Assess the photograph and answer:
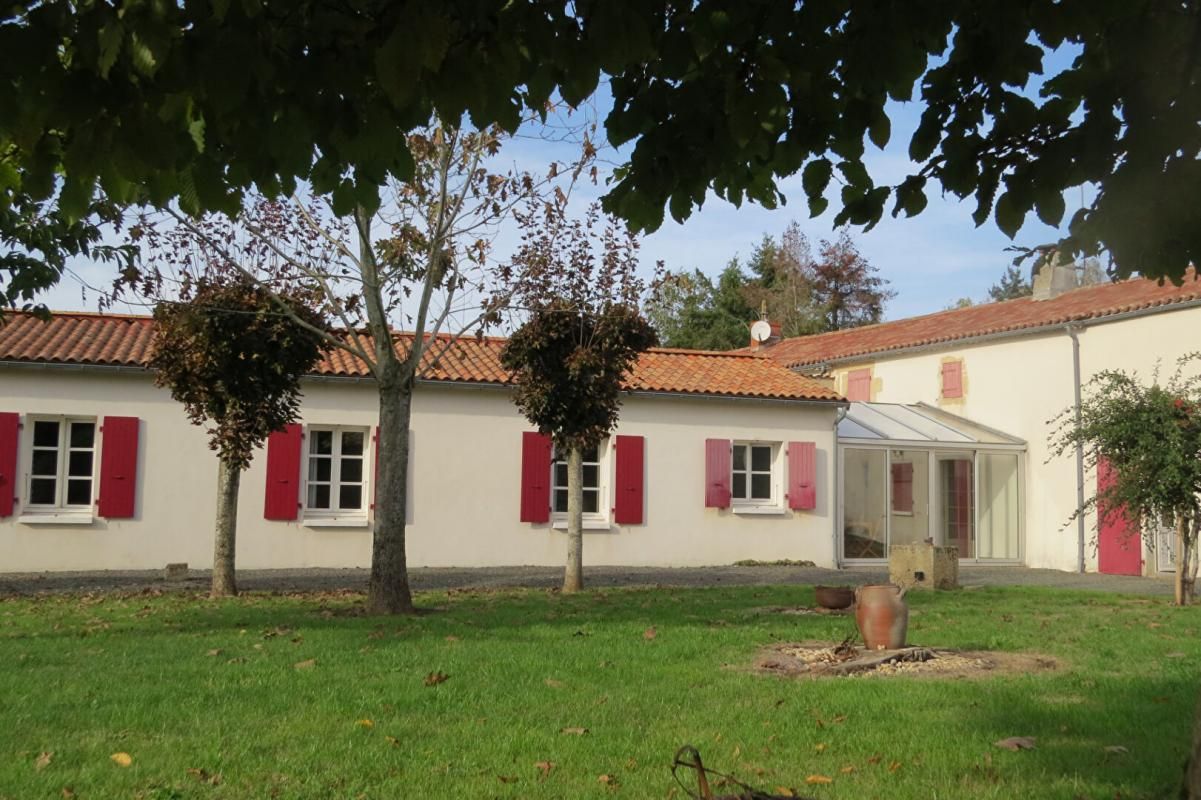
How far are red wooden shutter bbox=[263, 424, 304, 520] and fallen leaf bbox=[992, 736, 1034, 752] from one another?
13.0 meters

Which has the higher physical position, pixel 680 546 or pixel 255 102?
pixel 255 102

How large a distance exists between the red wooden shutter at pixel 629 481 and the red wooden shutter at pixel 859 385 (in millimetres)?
8463

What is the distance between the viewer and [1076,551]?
20.1 meters

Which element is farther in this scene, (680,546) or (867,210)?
(680,546)

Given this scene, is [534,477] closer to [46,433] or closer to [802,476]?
[802,476]

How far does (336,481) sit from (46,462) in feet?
13.3

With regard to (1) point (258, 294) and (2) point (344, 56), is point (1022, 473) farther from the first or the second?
(2) point (344, 56)

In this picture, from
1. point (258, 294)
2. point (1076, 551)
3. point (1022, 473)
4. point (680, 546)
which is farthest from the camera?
point (1022, 473)

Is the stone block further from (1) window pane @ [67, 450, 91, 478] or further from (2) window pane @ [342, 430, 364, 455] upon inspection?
(1) window pane @ [67, 450, 91, 478]

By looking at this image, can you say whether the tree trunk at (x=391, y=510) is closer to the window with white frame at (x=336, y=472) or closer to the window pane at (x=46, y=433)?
the window with white frame at (x=336, y=472)

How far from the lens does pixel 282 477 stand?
55.0 ft

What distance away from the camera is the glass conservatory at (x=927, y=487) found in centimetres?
2045

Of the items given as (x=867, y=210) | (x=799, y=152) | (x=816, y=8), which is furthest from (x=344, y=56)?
(x=867, y=210)

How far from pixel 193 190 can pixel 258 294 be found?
8827 mm
